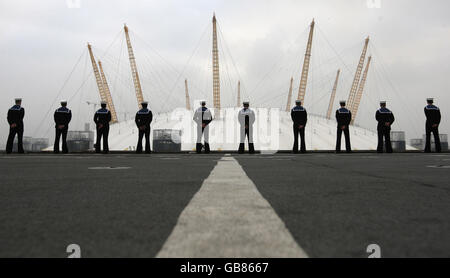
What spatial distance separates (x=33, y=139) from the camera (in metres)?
90.4

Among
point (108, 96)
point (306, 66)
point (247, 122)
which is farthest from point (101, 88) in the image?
point (247, 122)

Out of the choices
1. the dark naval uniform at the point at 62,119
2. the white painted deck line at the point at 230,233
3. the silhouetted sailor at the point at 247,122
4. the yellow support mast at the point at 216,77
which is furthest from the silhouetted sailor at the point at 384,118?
the yellow support mast at the point at 216,77

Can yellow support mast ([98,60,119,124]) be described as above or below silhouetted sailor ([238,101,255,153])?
above

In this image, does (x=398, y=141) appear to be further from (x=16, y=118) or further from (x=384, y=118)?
(x=16, y=118)

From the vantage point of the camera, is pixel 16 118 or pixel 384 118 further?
pixel 384 118

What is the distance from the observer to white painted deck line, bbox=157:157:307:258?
1.62 meters

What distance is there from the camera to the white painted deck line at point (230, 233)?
1.62 meters

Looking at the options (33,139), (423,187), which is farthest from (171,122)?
(423,187)

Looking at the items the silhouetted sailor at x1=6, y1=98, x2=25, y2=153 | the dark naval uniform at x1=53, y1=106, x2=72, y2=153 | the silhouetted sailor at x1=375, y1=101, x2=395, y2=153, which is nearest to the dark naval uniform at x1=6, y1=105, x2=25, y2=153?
the silhouetted sailor at x1=6, y1=98, x2=25, y2=153

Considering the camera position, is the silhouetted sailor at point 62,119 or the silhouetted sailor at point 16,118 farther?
the silhouetted sailor at point 62,119

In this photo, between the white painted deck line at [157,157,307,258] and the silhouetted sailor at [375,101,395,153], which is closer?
the white painted deck line at [157,157,307,258]

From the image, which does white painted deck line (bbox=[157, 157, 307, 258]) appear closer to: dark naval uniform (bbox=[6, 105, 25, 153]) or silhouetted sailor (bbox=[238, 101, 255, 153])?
silhouetted sailor (bbox=[238, 101, 255, 153])

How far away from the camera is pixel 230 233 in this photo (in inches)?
76.5

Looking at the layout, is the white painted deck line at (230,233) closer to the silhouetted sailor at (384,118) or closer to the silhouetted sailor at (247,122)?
the silhouetted sailor at (247,122)
